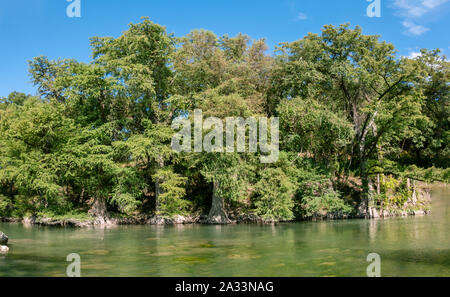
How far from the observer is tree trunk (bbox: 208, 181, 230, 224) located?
29.9 metres

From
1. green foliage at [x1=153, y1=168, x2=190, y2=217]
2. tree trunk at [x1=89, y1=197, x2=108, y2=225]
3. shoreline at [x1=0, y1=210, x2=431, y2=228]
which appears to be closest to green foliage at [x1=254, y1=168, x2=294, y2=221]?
shoreline at [x1=0, y1=210, x2=431, y2=228]

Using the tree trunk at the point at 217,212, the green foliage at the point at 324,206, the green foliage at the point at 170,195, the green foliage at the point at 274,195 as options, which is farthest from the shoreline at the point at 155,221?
the green foliage at the point at 274,195

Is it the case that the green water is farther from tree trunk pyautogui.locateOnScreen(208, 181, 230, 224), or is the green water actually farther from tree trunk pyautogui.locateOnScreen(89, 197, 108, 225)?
tree trunk pyautogui.locateOnScreen(89, 197, 108, 225)

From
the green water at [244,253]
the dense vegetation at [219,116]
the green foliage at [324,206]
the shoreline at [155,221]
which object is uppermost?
the dense vegetation at [219,116]

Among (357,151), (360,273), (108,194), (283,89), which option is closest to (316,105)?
(283,89)

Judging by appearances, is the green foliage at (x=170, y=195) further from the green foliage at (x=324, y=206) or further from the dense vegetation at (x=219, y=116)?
the green foliage at (x=324, y=206)

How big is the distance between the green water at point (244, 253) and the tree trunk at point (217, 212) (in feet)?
23.5

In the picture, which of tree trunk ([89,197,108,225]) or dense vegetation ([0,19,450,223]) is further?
tree trunk ([89,197,108,225])

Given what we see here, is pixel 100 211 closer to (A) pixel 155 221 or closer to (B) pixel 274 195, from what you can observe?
(A) pixel 155 221

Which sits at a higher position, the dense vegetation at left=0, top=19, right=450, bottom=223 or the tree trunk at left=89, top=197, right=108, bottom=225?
the dense vegetation at left=0, top=19, right=450, bottom=223

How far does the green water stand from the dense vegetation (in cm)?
741

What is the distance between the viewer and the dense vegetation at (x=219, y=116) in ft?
95.5
